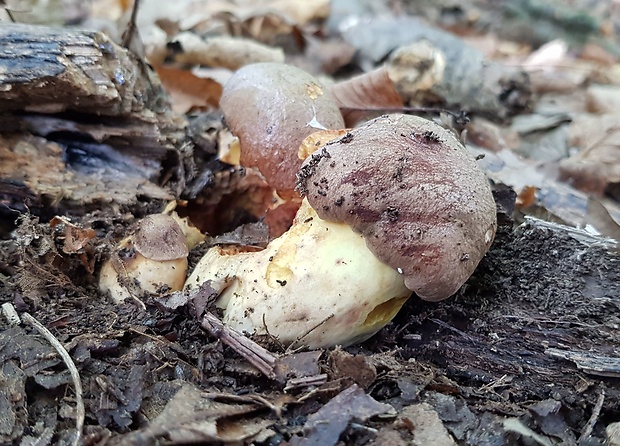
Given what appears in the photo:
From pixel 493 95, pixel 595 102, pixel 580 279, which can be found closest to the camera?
pixel 580 279

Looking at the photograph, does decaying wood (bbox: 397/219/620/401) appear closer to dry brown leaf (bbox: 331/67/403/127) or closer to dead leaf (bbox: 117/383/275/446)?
dead leaf (bbox: 117/383/275/446)

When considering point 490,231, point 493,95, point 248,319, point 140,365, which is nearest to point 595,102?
point 493,95

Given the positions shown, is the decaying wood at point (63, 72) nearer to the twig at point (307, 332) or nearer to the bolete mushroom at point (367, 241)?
the bolete mushroom at point (367, 241)

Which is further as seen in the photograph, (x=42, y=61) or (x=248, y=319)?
(x=42, y=61)

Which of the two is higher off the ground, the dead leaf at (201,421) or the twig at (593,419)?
the dead leaf at (201,421)

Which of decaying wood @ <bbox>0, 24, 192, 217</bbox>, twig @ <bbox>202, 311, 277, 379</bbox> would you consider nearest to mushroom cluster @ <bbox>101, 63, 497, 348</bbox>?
twig @ <bbox>202, 311, 277, 379</bbox>

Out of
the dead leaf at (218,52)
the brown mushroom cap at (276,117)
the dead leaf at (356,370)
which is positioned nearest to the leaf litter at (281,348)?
the dead leaf at (356,370)

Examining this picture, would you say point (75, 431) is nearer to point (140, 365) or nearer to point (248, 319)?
point (140, 365)
